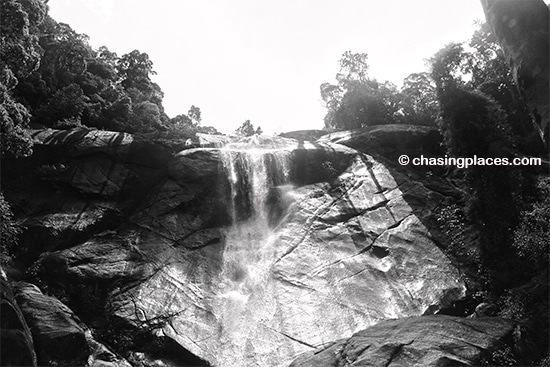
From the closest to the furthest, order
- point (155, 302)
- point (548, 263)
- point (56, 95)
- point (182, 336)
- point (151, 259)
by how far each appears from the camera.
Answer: point (548, 263) < point (182, 336) < point (155, 302) < point (151, 259) < point (56, 95)

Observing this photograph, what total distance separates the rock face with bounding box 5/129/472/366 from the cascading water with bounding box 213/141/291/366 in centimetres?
7

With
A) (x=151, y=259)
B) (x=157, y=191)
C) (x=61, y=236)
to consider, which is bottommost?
(x=151, y=259)

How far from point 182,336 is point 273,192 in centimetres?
1086

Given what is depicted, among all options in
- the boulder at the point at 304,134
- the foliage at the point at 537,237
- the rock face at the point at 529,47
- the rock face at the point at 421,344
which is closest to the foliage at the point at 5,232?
the rock face at the point at 421,344

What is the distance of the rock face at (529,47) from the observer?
455 cm

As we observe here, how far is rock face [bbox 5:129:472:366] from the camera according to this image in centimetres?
1661

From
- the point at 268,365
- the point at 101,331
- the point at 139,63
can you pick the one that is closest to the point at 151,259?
the point at 101,331

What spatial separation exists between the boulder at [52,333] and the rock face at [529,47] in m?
12.6

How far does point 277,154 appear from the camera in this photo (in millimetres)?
26828

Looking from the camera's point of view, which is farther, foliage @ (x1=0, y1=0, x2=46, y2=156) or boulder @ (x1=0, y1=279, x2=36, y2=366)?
foliage @ (x1=0, y1=0, x2=46, y2=156)

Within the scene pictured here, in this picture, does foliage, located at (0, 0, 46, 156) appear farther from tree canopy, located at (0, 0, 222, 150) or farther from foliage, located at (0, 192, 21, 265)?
foliage, located at (0, 192, 21, 265)

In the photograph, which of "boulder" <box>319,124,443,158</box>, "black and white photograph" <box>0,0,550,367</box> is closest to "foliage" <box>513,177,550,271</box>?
"black and white photograph" <box>0,0,550,367</box>

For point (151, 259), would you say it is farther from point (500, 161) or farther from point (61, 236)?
point (500, 161)

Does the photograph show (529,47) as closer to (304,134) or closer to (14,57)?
(14,57)
